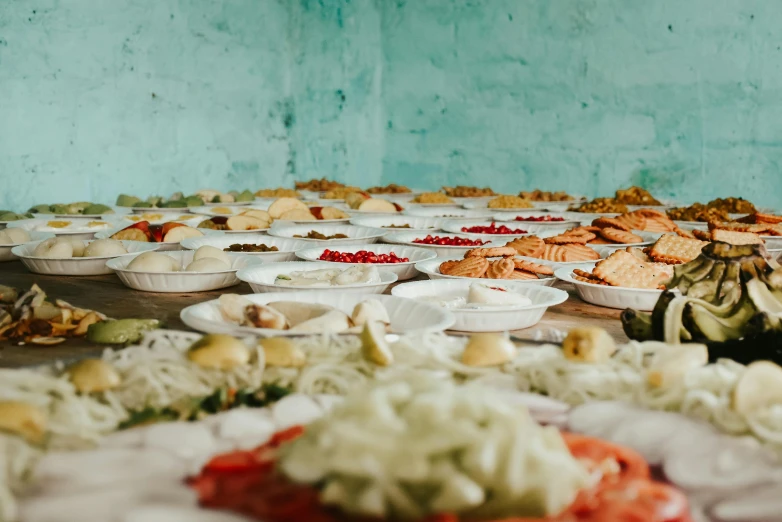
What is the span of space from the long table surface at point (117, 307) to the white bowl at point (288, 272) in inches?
6.5

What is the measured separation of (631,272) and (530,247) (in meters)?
0.62

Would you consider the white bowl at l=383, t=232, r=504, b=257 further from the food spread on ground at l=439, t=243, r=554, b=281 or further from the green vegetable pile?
the green vegetable pile

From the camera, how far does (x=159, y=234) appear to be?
372 cm

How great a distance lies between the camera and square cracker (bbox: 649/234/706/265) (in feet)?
9.40

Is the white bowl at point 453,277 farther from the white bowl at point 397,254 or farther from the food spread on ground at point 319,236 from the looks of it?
the food spread on ground at point 319,236

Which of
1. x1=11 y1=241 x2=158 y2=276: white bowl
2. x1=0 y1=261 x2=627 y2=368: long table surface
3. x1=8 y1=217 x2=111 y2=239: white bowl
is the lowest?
x1=0 y1=261 x2=627 y2=368: long table surface

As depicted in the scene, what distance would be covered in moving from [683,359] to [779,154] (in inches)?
227

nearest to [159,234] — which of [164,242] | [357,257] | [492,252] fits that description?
[164,242]

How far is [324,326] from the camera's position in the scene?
1.74 meters

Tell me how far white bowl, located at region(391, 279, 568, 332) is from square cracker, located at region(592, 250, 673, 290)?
0.89ft

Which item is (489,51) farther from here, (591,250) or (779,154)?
(591,250)

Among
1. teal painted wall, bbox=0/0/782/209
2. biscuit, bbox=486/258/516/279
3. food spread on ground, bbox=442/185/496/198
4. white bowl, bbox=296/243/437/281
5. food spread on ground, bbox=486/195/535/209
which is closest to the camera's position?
biscuit, bbox=486/258/516/279

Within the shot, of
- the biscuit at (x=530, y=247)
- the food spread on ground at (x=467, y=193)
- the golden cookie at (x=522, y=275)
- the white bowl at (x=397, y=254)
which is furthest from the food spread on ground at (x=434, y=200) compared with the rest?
the golden cookie at (x=522, y=275)

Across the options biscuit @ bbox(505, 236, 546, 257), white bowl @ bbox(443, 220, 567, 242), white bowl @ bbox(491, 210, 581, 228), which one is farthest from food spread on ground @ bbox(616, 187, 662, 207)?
biscuit @ bbox(505, 236, 546, 257)
